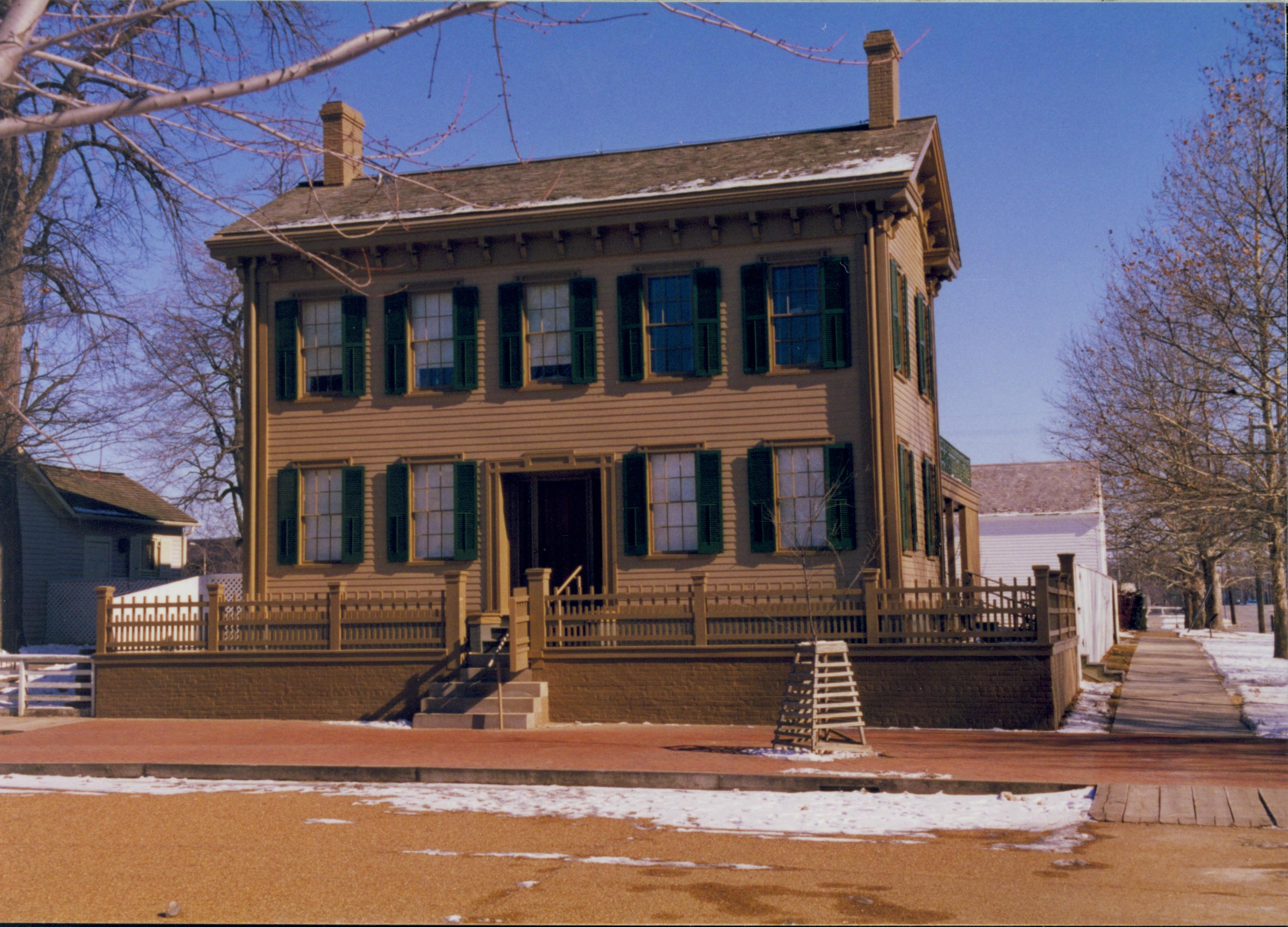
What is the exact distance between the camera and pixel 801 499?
1881 centimetres

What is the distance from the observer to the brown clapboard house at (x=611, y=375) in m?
18.7

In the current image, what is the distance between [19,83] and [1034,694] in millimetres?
12940

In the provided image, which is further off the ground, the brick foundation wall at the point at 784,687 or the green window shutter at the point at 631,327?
the green window shutter at the point at 631,327

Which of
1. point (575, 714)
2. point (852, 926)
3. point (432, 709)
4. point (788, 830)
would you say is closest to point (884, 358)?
point (575, 714)

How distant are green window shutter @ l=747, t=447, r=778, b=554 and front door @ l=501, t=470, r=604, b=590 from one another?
8.69 feet

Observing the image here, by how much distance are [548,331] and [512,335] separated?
0.58 metres

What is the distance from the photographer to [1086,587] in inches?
1046

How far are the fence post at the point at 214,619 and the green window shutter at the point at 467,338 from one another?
189 inches

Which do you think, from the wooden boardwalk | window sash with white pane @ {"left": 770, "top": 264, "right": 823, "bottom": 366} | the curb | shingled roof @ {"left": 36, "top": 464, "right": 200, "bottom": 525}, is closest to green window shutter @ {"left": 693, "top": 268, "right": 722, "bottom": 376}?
window sash with white pane @ {"left": 770, "top": 264, "right": 823, "bottom": 366}

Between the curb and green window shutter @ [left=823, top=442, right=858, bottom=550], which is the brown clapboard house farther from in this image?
the curb

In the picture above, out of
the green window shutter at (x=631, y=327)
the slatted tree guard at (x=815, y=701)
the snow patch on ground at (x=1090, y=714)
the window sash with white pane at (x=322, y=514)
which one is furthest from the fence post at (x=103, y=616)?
the snow patch on ground at (x=1090, y=714)

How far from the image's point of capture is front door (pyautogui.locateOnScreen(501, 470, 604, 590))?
2020 cm

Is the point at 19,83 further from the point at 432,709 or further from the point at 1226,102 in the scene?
the point at 1226,102

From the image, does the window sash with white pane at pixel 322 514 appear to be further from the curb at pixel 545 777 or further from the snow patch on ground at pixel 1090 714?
the snow patch on ground at pixel 1090 714
